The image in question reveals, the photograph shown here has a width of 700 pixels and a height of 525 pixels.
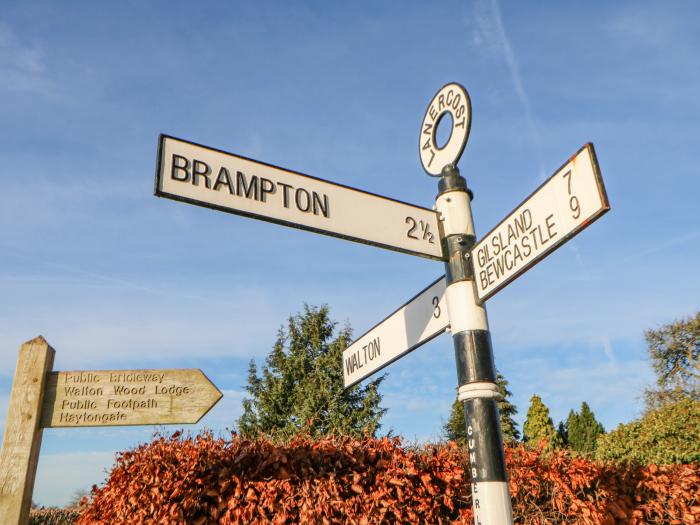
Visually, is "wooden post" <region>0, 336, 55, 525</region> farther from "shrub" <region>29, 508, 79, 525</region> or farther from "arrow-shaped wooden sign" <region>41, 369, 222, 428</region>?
"shrub" <region>29, 508, 79, 525</region>

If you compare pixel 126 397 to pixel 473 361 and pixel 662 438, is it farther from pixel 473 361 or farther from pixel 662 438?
pixel 662 438

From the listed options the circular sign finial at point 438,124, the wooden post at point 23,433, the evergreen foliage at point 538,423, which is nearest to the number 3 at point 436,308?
the circular sign finial at point 438,124

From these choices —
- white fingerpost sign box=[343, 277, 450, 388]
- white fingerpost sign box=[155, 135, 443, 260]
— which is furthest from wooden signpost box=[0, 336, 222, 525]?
white fingerpost sign box=[155, 135, 443, 260]

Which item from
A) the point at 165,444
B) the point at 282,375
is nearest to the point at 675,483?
the point at 165,444

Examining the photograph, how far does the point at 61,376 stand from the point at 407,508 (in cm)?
308

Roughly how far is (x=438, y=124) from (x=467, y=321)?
138 centimetres

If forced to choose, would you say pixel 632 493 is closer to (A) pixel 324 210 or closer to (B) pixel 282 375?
(A) pixel 324 210

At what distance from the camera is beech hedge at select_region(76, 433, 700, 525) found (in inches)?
180

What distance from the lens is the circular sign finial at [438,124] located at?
3105 mm

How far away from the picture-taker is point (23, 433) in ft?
10.7

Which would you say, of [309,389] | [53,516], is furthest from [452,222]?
[309,389]

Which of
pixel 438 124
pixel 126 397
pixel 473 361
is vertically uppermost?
pixel 438 124

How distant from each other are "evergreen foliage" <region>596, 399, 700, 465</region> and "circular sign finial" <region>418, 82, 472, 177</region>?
37.6ft

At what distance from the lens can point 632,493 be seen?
17.0 ft
